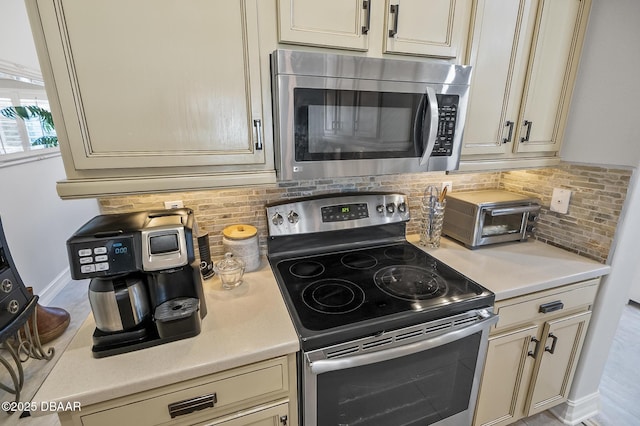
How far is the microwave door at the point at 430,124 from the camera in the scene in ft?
3.78

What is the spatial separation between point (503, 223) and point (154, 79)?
181 centimetres

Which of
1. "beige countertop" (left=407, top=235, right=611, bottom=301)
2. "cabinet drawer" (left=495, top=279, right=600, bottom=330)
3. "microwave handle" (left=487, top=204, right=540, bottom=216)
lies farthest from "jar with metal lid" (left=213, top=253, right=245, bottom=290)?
"microwave handle" (left=487, top=204, right=540, bottom=216)

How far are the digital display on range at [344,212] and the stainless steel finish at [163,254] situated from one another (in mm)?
712

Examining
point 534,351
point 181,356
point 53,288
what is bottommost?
point 53,288

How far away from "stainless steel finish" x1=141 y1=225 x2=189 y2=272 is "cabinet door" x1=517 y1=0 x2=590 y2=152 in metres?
1.53

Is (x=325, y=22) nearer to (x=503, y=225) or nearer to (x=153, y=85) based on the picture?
(x=153, y=85)

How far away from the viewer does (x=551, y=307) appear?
1.38 meters

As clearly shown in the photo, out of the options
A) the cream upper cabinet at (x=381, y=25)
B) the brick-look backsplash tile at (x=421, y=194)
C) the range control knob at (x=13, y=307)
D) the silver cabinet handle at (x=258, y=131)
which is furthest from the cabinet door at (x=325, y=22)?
the range control knob at (x=13, y=307)

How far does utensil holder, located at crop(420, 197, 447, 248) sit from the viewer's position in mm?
1591

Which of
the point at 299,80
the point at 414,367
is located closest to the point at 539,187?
the point at 414,367

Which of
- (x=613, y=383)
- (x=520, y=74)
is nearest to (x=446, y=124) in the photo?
(x=520, y=74)

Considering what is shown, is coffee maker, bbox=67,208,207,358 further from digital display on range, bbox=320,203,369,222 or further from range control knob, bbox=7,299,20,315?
range control knob, bbox=7,299,20,315

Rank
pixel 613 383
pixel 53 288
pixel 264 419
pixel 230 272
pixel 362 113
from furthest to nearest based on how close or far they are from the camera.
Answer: pixel 53 288 < pixel 613 383 < pixel 230 272 < pixel 362 113 < pixel 264 419

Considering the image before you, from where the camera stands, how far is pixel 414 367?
115 centimetres
